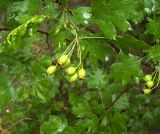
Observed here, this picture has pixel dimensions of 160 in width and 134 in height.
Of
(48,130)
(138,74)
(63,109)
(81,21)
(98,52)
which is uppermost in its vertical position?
(81,21)

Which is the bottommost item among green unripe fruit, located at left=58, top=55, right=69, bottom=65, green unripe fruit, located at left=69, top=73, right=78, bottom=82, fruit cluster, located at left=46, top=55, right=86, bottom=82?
green unripe fruit, located at left=69, top=73, right=78, bottom=82

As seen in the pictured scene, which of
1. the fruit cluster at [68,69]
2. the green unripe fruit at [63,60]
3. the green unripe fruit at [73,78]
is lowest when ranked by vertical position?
the green unripe fruit at [73,78]

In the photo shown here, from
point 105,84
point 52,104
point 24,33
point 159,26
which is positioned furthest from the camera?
point 52,104

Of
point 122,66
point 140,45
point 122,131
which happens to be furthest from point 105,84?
point 140,45

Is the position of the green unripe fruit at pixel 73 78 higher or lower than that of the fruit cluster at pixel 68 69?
lower

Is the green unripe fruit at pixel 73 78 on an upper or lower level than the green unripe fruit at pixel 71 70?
lower

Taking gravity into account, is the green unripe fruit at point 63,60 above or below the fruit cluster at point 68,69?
above

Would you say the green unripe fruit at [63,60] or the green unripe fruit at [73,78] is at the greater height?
the green unripe fruit at [63,60]

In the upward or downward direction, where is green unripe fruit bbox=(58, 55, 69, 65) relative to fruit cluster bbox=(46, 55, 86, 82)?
upward

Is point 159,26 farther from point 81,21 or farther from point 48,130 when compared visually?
point 48,130

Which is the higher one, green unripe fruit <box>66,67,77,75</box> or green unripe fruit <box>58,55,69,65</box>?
green unripe fruit <box>58,55,69,65</box>

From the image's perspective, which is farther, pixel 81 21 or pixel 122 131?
pixel 122 131
